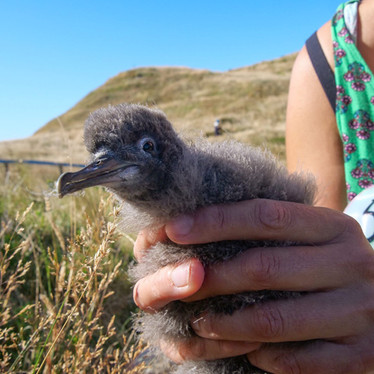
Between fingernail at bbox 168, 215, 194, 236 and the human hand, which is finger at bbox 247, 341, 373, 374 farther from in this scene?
fingernail at bbox 168, 215, 194, 236

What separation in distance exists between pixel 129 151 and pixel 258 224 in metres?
0.47

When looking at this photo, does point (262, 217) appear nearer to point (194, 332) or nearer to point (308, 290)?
point (308, 290)

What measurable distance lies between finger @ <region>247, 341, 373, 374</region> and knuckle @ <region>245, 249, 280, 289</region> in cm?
26

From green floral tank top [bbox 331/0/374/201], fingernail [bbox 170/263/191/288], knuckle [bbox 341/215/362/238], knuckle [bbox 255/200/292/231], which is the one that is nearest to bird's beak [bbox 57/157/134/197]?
fingernail [bbox 170/263/191/288]

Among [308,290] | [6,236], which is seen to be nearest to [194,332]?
[308,290]

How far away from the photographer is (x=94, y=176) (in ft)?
3.70

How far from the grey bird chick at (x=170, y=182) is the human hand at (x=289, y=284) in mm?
44

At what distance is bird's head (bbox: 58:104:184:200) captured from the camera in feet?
3.80

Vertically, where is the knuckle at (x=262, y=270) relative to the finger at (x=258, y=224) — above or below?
below

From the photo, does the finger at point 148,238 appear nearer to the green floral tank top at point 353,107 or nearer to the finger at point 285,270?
the finger at point 285,270

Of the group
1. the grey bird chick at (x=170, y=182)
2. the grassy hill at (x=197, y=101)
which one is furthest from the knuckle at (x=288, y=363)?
the grassy hill at (x=197, y=101)

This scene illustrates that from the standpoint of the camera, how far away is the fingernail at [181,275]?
1.14 meters

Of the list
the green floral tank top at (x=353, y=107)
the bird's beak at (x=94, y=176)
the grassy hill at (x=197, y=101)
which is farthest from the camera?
the grassy hill at (x=197, y=101)

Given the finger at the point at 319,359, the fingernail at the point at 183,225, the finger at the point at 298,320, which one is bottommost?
the finger at the point at 319,359
